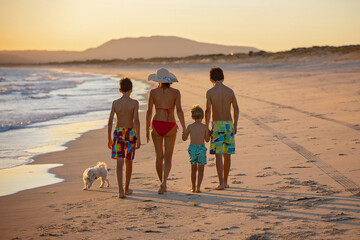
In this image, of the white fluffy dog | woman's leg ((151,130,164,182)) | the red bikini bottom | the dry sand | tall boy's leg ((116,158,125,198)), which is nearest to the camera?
the dry sand

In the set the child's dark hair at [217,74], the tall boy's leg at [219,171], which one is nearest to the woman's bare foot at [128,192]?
the tall boy's leg at [219,171]

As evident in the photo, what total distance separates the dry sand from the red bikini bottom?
0.80m

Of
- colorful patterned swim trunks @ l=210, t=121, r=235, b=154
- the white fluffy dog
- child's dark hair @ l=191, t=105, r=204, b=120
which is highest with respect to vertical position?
child's dark hair @ l=191, t=105, r=204, b=120

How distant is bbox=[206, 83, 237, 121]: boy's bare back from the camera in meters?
6.12

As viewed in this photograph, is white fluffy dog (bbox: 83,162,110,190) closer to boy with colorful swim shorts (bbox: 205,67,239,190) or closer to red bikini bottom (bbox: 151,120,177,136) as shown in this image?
red bikini bottom (bbox: 151,120,177,136)

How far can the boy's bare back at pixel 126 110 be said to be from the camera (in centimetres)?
596

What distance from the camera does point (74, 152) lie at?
9438 mm

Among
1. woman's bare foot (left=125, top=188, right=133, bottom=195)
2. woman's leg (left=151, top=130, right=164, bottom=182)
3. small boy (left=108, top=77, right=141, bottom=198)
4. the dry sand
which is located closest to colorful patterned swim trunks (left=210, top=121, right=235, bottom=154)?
the dry sand

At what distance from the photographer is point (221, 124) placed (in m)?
6.08

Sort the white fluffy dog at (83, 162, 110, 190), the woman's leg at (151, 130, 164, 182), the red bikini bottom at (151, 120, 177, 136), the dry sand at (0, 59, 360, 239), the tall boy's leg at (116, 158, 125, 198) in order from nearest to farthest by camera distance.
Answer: the dry sand at (0, 59, 360, 239) < the tall boy's leg at (116, 158, 125, 198) < the red bikini bottom at (151, 120, 177, 136) < the woman's leg at (151, 130, 164, 182) < the white fluffy dog at (83, 162, 110, 190)

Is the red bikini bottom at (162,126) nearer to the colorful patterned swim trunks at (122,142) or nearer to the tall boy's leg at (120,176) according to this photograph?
the colorful patterned swim trunks at (122,142)

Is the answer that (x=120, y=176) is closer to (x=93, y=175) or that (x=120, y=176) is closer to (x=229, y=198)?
(x=93, y=175)

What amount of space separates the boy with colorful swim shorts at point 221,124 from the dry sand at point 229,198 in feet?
1.27

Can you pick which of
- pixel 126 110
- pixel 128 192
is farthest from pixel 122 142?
pixel 128 192
